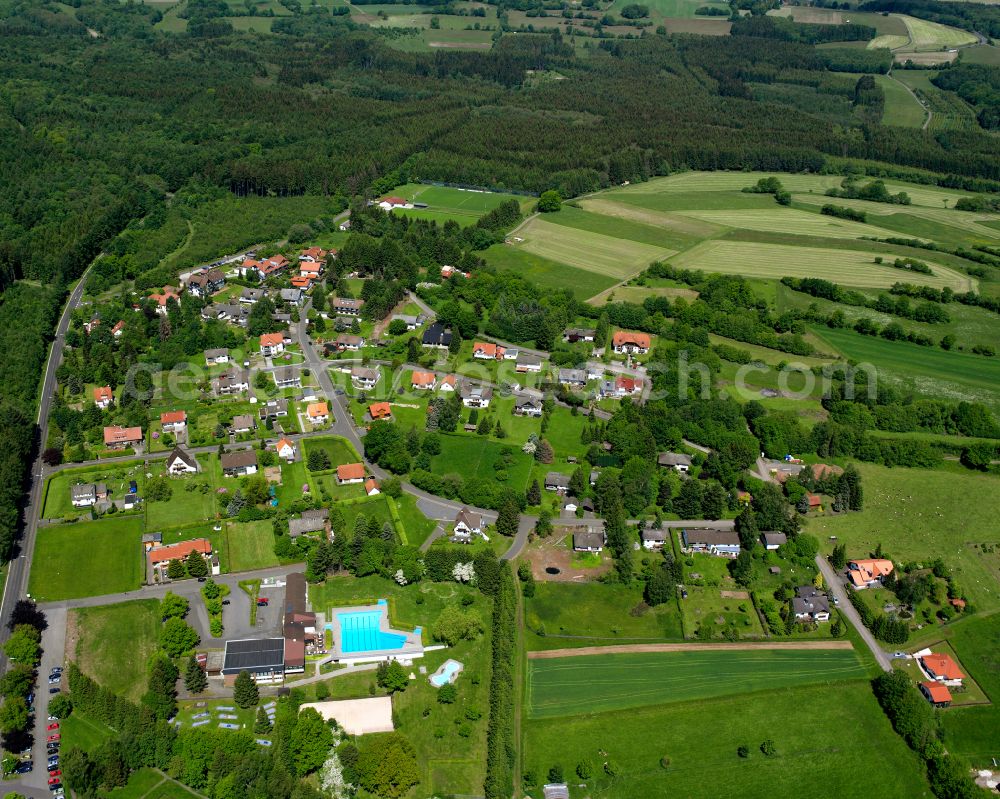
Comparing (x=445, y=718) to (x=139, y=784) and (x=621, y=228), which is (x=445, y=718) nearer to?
(x=139, y=784)

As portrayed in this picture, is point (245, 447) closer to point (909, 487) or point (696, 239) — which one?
point (909, 487)

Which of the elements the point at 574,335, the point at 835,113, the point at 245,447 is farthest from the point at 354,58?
the point at 245,447

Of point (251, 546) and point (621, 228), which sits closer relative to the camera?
point (251, 546)

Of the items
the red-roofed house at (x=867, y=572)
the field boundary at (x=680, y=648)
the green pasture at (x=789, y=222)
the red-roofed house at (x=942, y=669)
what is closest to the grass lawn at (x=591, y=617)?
the field boundary at (x=680, y=648)

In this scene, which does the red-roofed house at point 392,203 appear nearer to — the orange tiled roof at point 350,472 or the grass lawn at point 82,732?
the orange tiled roof at point 350,472

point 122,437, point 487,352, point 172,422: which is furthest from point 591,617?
point 122,437

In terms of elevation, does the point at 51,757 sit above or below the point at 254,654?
below
